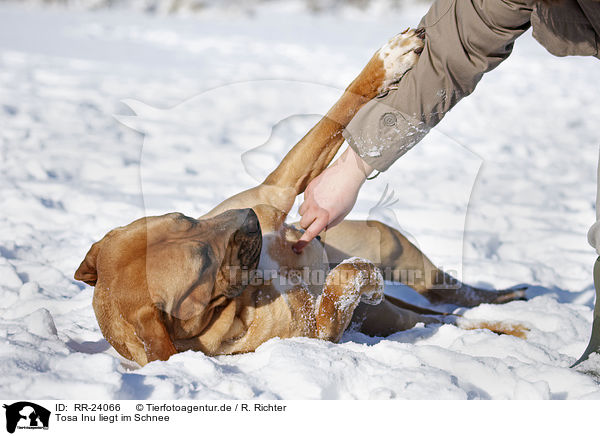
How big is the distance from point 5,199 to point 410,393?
336cm

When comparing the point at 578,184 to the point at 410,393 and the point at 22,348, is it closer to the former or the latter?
the point at 410,393

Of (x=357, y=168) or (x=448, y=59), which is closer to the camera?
(x=448, y=59)

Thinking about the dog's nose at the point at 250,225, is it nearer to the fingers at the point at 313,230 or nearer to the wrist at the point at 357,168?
the fingers at the point at 313,230

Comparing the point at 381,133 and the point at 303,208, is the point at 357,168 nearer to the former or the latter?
the point at 381,133

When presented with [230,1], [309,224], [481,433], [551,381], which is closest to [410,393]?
[481,433]

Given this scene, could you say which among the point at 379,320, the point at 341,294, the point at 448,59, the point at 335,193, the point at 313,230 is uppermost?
the point at 448,59

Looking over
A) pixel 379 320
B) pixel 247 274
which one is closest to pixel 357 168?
pixel 247 274

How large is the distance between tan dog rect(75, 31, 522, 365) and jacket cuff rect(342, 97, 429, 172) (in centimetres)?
12

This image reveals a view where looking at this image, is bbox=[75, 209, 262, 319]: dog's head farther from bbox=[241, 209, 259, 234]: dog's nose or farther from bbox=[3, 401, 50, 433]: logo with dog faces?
bbox=[3, 401, 50, 433]: logo with dog faces

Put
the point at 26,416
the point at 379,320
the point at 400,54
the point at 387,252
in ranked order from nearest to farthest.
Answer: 1. the point at 26,416
2. the point at 400,54
3. the point at 379,320
4. the point at 387,252

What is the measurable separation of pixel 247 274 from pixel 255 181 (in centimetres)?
39

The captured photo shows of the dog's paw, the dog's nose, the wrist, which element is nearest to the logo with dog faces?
the dog's nose

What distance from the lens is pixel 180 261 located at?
7.42 ft

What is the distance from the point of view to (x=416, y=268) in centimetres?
321
